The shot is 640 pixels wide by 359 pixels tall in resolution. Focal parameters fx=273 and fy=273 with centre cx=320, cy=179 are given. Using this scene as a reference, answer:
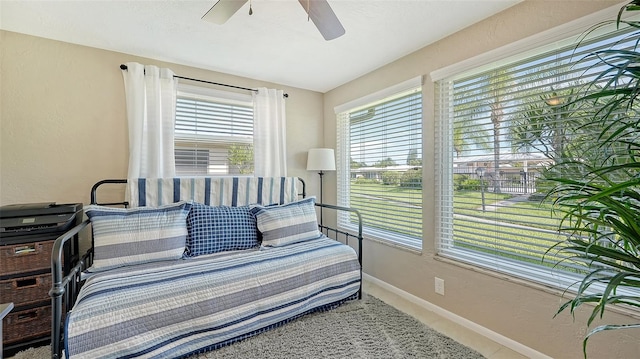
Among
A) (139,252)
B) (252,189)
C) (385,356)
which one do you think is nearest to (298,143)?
(252,189)

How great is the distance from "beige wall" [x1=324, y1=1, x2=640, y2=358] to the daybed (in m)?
0.57

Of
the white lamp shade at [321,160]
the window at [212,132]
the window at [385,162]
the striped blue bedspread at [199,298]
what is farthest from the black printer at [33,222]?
the window at [385,162]

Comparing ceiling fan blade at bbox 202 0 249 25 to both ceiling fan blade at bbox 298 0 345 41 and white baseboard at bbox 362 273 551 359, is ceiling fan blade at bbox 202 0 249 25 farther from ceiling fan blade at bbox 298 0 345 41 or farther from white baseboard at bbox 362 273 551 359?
white baseboard at bbox 362 273 551 359

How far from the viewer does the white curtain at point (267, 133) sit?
3.01 m

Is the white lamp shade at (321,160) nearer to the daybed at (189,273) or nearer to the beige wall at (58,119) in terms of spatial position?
the daybed at (189,273)

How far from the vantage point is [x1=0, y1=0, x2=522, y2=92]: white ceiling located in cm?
178

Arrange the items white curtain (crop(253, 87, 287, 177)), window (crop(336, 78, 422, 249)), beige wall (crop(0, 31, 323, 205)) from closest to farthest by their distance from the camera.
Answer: beige wall (crop(0, 31, 323, 205)), window (crop(336, 78, 422, 249)), white curtain (crop(253, 87, 287, 177))

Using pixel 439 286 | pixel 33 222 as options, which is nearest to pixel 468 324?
pixel 439 286

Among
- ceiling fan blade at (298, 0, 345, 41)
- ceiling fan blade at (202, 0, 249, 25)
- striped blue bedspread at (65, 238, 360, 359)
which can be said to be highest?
ceiling fan blade at (202, 0, 249, 25)

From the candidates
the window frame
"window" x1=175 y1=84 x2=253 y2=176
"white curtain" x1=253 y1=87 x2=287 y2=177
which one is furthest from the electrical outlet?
"window" x1=175 y1=84 x2=253 y2=176

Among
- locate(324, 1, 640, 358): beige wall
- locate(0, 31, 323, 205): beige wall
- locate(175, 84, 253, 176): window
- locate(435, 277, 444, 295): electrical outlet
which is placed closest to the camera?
locate(324, 1, 640, 358): beige wall

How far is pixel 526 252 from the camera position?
68.7 inches

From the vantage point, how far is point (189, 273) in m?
1.74

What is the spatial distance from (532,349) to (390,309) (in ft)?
3.00
